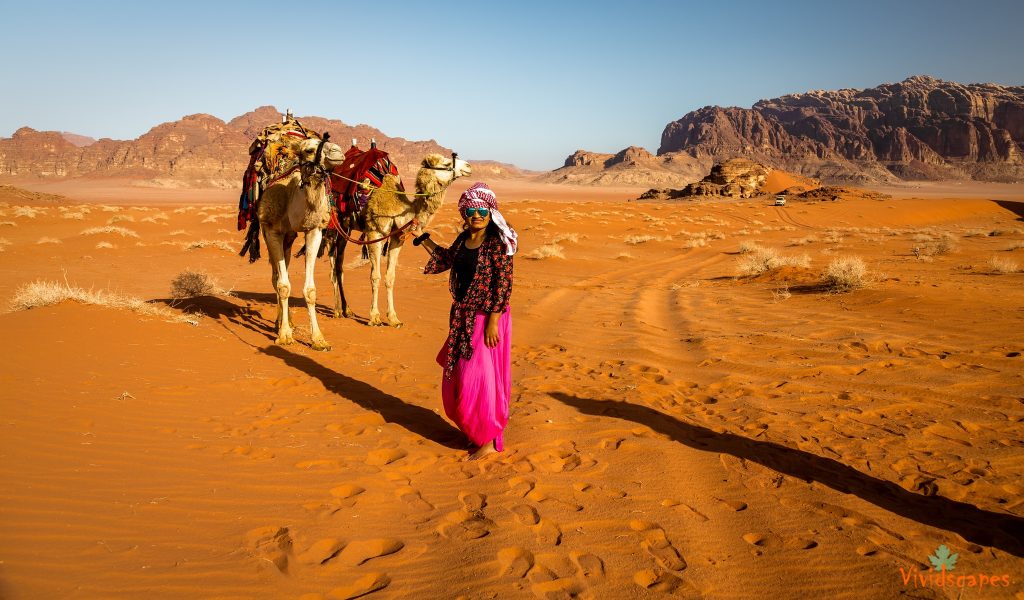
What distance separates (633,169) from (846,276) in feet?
456

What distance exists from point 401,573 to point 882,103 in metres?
219

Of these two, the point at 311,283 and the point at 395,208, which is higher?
the point at 395,208

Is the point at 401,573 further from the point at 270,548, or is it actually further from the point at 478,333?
the point at 478,333

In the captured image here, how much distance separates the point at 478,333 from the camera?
462cm

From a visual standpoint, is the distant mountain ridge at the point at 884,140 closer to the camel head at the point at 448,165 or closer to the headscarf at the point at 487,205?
the camel head at the point at 448,165

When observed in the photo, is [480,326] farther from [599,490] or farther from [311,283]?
[311,283]

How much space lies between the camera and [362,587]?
10.0 ft

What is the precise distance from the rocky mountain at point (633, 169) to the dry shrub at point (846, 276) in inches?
5005

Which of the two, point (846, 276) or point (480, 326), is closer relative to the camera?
point (480, 326)

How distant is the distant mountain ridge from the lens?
12975cm

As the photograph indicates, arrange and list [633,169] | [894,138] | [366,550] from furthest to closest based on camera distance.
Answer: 1. [633,169]
2. [894,138]
3. [366,550]

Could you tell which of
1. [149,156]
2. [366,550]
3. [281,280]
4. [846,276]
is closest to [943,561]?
[366,550]

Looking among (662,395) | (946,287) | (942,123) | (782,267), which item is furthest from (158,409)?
(942,123)

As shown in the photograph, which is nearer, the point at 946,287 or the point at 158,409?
the point at 158,409
